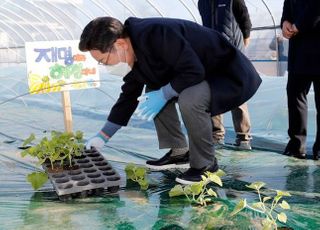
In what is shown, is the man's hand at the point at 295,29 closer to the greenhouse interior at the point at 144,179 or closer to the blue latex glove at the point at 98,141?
the greenhouse interior at the point at 144,179

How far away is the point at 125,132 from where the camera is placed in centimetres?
297

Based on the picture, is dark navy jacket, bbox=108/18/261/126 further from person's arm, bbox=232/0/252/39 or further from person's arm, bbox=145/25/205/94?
person's arm, bbox=232/0/252/39

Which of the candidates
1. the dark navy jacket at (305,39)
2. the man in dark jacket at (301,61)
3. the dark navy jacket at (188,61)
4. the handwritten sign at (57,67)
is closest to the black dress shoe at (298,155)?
the man in dark jacket at (301,61)

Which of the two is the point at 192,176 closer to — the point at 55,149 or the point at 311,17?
the point at 55,149

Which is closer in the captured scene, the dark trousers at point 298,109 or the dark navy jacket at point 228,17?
the dark trousers at point 298,109

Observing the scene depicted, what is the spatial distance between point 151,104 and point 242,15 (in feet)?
3.61

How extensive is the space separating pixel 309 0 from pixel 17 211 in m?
1.64

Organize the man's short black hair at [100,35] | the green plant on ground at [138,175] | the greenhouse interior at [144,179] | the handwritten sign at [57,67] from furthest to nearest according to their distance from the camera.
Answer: the handwritten sign at [57,67]
the green plant on ground at [138,175]
the man's short black hair at [100,35]
the greenhouse interior at [144,179]

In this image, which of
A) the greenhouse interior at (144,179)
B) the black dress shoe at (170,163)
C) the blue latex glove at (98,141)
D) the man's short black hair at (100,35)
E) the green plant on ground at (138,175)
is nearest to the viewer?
the greenhouse interior at (144,179)

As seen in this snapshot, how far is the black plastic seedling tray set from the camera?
1.57 metres

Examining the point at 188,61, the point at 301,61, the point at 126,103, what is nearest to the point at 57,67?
the point at 126,103

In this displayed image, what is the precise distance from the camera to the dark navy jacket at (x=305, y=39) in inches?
82.1

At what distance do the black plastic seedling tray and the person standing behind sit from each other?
3.17 ft

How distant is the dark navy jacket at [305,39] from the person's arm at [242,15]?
0.34 metres
